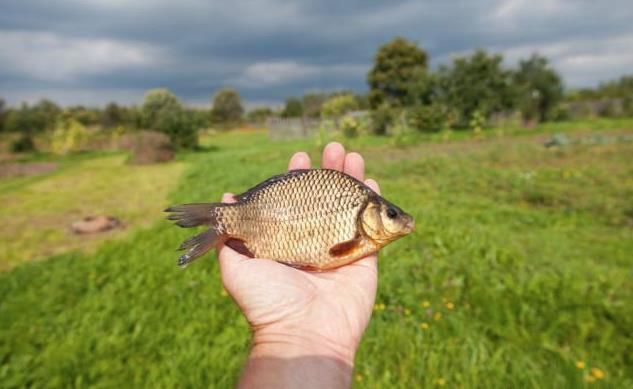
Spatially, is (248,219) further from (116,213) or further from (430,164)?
(430,164)

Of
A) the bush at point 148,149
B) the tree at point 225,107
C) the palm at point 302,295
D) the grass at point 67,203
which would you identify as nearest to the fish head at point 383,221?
the palm at point 302,295

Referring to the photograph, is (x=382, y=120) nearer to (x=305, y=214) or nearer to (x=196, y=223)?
(x=305, y=214)

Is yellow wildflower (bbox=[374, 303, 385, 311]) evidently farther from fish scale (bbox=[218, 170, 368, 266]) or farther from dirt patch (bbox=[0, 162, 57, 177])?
dirt patch (bbox=[0, 162, 57, 177])

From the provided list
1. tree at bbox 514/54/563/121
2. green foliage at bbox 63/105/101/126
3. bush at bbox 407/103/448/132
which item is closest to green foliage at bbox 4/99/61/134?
green foliage at bbox 63/105/101/126

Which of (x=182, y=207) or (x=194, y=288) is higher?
(x=182, y=207)

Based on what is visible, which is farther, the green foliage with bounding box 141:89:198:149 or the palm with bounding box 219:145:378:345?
the green foliage with bounding box 141:89:198:149

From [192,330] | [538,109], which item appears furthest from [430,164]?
[538,109]

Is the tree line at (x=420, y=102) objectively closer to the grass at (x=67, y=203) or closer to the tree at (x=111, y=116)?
the tree at (x=111, y=116)
